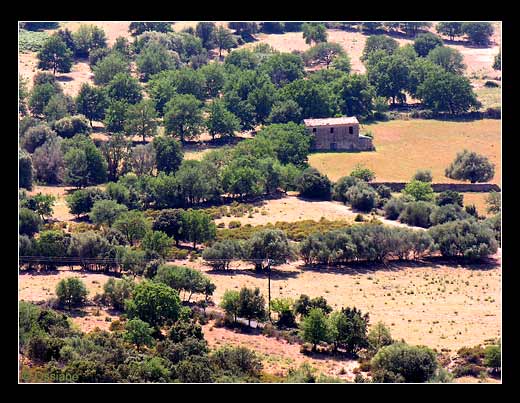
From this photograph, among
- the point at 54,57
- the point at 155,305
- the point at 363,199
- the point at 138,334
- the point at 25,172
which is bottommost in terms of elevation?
the point at 138,334

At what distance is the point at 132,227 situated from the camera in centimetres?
11456

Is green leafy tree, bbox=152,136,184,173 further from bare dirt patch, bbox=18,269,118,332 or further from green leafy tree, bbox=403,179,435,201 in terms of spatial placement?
bare dirt patch, bbox=18,269,118,332

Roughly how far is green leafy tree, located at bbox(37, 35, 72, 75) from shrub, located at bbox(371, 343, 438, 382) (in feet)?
306

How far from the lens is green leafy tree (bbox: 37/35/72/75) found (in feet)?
571

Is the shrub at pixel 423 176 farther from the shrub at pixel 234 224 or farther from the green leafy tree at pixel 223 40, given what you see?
the green leafy tree at pixel 223 40

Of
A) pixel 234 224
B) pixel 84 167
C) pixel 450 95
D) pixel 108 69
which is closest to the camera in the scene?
pixel 234 224

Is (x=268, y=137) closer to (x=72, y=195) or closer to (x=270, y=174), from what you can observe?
(x=270, y=174)

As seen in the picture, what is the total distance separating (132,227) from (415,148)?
44.2 m

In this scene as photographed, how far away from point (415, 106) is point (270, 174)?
4248cm

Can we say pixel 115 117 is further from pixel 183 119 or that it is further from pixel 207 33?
pixel 207 33

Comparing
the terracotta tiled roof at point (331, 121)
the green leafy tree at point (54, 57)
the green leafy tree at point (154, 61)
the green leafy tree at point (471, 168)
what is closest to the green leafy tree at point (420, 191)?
the green leafy tree at point (471, 168)

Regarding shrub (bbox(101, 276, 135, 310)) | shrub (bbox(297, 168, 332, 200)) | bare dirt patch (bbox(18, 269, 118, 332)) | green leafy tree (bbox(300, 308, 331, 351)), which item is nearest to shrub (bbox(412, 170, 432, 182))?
shrub (bbox(297, 168, 332, 200))

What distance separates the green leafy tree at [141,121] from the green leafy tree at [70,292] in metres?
51.4

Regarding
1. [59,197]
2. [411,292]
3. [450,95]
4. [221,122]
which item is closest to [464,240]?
[411,292]
